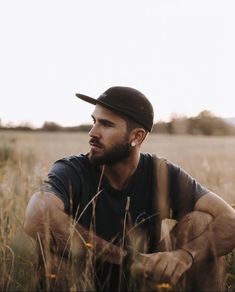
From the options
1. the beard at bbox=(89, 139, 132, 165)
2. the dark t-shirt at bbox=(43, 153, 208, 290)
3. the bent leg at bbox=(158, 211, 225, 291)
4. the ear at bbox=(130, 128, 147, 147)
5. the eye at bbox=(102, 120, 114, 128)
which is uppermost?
the eye at bbox=(102, 120, 114, 128)

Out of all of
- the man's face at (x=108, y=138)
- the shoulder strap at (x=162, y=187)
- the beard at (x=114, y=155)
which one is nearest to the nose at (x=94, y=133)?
the man's face at (x=108, y=138)

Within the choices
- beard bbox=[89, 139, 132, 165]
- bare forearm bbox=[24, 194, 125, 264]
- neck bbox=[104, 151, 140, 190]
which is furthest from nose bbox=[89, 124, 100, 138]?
bare forearm bbox=[24, 194, 125, 264]

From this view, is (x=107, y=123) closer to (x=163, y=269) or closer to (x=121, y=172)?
(x=121, y=172)

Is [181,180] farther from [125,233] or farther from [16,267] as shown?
[16,267]

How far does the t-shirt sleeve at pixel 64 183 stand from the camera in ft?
10.2

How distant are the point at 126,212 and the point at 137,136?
2.83 ft

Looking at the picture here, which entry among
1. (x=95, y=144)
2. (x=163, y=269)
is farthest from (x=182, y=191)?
(x=163, y=269)

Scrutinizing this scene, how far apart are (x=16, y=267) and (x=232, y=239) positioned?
1.28m

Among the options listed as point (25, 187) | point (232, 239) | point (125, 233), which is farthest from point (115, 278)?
point (25, 187)

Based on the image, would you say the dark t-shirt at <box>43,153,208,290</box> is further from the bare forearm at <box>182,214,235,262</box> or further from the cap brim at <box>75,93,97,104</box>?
the cap brim at <box>75,93,97,104</box>

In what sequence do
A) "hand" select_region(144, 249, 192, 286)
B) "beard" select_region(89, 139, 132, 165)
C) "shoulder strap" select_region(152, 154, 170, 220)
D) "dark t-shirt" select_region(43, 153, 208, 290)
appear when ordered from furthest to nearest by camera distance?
"shoulder strap" select_region(152, 154, 170, 220)
"beard" select_region(89, 139, 132, 165)
"dark t-shirt" select_region(43, 153, 208, 290)
"hand" select_region(144, 249, 192, 286)

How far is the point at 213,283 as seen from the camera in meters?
3.19

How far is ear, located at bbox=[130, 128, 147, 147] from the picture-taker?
11.9ft

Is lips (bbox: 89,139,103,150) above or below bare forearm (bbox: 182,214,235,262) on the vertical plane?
above
